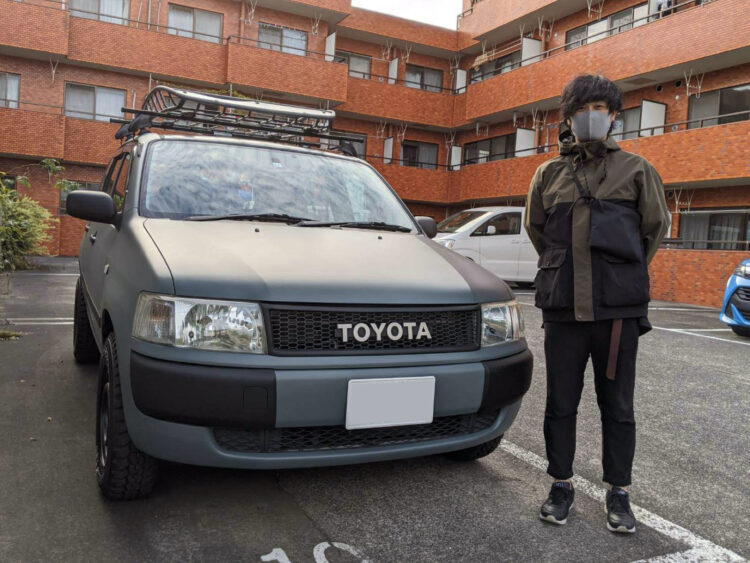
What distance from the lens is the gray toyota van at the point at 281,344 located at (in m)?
2.23

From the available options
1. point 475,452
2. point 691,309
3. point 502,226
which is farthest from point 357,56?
point 475,452

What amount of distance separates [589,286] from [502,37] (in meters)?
23.4

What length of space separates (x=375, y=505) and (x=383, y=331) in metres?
0.77

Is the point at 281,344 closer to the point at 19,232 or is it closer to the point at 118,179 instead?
the point at 118,179

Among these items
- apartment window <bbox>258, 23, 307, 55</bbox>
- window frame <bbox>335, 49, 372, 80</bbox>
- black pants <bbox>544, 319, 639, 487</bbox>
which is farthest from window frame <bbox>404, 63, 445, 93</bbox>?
black pants <bbox>544, 319, 639, 487</bbox>

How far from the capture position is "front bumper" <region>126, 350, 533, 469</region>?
2191mm

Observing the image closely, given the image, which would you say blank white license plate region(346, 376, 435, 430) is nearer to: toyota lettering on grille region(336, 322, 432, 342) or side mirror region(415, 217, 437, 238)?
toyota lettering on grille region(336, 322, 432, 342)

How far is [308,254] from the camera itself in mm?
2648

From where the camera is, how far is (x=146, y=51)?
64.0 ft

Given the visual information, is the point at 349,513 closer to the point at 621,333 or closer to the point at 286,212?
the point at 621,333

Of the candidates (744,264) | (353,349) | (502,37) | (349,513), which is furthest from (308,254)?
(502,37)

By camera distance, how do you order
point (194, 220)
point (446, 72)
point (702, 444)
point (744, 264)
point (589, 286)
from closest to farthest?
point (589, 286) → point (194, 220) → point (702, 444) → point (744, 264) → point (446, 72)

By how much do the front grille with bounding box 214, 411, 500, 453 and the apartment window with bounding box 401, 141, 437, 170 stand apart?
23.2 m

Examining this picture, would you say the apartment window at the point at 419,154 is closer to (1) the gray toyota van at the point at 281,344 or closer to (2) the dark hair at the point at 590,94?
(1) the gray toyota van at the point at 281,344
